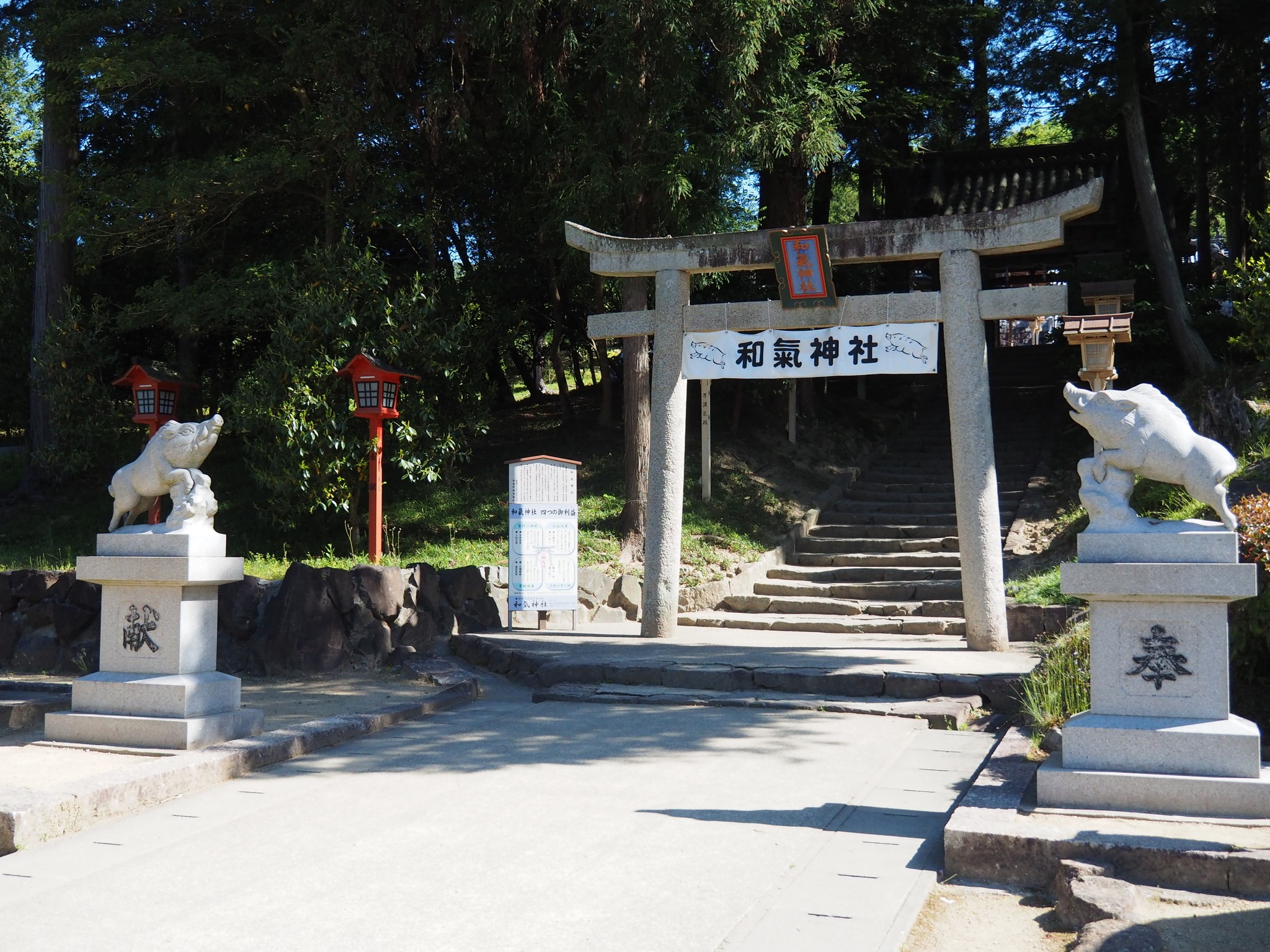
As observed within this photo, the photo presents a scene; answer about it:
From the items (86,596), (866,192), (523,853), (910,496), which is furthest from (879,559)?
(866,192)

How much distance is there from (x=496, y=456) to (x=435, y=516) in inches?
106

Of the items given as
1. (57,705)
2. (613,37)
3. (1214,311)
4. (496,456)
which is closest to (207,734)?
(57,705)

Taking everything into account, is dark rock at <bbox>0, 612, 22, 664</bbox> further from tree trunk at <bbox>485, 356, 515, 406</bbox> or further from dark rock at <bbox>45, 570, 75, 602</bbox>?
tree trunk at <bbox>485, 356, 515, 406</bbox>

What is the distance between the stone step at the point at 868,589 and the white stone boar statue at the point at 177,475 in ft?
27.1

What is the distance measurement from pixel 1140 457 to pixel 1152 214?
40.6 ft

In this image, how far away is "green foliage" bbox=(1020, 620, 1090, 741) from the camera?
6.29 meters

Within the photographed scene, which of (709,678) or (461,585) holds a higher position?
(461,585)

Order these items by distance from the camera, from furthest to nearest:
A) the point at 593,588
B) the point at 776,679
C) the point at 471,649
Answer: the point at 593,588
the point at 471,649
the point at 776,679

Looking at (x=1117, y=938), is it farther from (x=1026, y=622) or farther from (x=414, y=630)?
(x=414, y=630)

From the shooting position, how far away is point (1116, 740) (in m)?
4.77

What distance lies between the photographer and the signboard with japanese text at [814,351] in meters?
10.1

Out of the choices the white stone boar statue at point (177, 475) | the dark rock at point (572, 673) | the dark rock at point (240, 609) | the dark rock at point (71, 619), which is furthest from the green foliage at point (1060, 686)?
the dark rock at point (71, 619)

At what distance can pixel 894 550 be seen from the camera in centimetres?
1427

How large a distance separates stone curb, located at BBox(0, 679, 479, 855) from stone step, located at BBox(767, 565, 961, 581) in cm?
743
